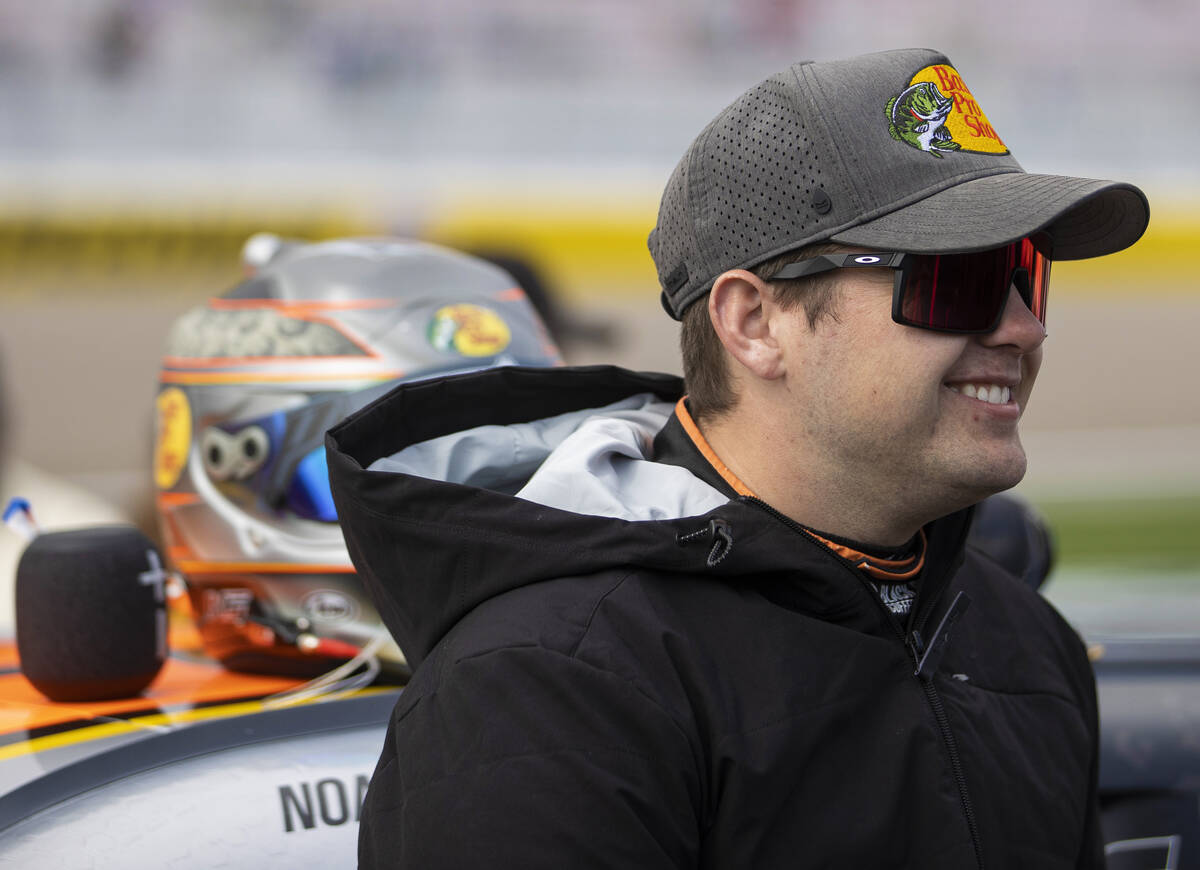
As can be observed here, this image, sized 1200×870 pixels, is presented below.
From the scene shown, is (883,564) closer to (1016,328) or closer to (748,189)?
(1016,328)

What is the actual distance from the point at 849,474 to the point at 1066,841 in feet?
1.49

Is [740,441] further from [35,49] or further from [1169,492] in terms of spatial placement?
[35,49]

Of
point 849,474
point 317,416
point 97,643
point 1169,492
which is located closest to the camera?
point 849,474

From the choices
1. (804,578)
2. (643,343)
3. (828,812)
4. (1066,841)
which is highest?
(804,578)

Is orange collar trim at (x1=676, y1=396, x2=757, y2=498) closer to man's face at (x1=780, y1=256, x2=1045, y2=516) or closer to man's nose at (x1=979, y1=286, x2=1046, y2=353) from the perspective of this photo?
man's face at (x1=780, y1=256, x2=1045, y2=516)

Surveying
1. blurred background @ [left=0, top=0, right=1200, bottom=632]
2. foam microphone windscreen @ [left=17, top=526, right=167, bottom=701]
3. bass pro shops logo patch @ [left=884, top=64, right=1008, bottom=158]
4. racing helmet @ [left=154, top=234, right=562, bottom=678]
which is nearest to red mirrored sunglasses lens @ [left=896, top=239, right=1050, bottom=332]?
bass pro shops logo patch @ [left=884, top=64, right=1008, bottom=158]

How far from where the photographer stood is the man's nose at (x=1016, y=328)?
129 centimetres

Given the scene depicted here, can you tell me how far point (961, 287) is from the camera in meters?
1.26

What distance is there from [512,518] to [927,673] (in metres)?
0.44

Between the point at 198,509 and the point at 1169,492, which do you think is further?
the point at 1169,492

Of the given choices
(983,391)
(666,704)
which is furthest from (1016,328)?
(666,704)

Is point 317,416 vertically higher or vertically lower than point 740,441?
lower

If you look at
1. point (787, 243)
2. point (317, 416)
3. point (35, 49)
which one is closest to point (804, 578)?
point (787, 243)

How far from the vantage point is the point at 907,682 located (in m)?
1.28
